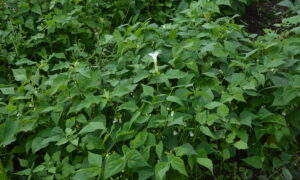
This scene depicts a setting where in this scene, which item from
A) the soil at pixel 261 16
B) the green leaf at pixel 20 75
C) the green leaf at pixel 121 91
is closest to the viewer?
the green leaf at pixel 121 91

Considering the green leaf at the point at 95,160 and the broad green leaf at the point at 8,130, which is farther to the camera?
the broad green leaf at the point at 8,130

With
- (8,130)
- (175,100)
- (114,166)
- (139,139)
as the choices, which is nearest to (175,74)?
(175,100)

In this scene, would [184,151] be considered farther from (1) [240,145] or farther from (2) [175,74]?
(2) [175,74]

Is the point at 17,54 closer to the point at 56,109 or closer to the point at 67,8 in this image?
the point at 67,8

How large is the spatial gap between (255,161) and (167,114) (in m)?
0.64

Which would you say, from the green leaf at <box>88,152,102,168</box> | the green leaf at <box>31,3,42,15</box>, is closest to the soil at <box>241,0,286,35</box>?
the green leaf at <box>31,3,42,15</box>

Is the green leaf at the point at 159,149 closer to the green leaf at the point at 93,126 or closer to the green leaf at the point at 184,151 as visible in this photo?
the green leaf at the point at 184,151

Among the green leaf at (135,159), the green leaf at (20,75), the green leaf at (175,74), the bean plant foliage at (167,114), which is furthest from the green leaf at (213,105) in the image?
the green leaf at (20,75)

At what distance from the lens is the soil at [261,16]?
422 centimetres

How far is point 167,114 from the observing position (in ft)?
6.59

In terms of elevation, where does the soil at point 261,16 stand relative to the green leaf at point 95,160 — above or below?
below

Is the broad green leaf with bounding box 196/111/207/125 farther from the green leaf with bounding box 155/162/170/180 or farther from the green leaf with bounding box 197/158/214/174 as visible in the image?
the green leaf with bounding box 155/162/170/180

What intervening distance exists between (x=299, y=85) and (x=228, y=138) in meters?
0.53

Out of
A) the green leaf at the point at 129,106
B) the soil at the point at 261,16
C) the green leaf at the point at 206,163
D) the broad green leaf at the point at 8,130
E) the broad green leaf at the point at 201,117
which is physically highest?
the green leaf at the point at 129,106
